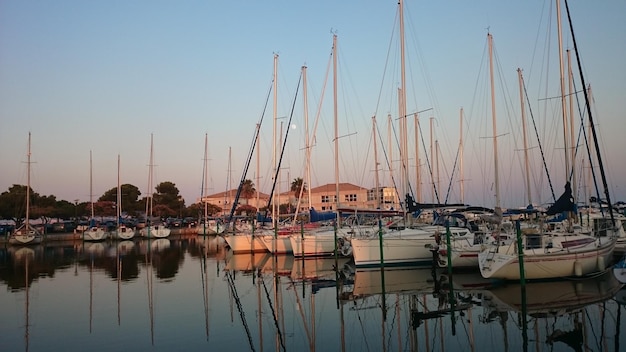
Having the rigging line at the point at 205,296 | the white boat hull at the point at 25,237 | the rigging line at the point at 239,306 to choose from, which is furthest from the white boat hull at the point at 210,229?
the rigging line at the point at 239,306

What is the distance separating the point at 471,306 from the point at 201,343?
8884mm

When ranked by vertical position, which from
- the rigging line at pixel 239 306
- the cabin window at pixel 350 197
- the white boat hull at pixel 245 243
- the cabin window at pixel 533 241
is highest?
the cabin window at pixel 350 197

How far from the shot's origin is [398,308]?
1694 cm

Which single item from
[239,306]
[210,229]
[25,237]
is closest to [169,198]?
[210,229]

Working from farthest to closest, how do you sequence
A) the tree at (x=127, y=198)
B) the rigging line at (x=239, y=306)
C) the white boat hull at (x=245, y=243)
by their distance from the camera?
the tree at (x=127, y=198)
the white boat hull at (x=245, y=243)
the rigging line at (x=239, y=306)

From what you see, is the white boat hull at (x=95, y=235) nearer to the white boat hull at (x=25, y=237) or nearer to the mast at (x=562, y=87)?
the white boat hull at (x=25, y=237)

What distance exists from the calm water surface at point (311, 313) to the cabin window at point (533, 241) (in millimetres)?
1556

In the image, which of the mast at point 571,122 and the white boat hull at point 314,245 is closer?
the mast at point 571,122

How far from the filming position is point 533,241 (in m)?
19.9

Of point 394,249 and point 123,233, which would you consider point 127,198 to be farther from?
point 394,249

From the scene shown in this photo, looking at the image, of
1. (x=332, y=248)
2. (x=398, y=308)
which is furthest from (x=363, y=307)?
(x=332, y=248)

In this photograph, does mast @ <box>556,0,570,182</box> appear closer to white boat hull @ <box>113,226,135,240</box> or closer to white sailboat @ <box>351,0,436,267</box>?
white sailboat @ <box>351,0,436,267</box>

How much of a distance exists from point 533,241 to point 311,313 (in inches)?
379

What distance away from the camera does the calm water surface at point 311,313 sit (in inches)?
512
